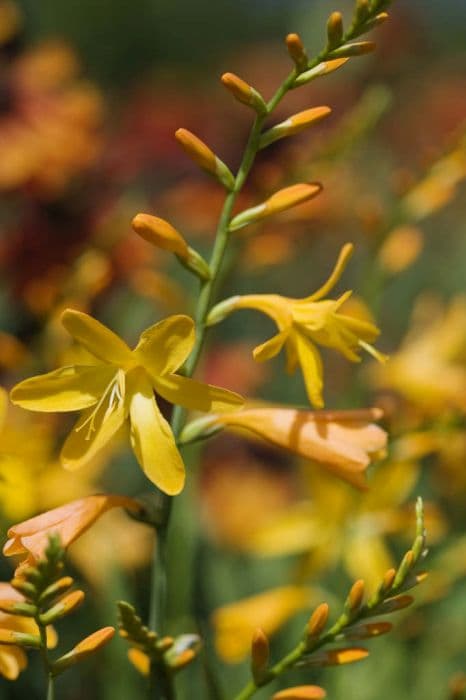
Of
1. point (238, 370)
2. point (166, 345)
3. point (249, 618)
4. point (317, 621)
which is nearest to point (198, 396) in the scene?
point (166, 345)

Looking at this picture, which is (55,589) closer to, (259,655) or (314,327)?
(259,655)

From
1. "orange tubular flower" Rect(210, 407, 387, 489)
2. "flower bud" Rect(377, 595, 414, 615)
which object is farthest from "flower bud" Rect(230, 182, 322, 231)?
"flower bud" Rect(377, 595, 414, 615)

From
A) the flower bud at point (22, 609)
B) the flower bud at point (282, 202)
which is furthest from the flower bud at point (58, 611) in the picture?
the flower bud at point (282, 202)

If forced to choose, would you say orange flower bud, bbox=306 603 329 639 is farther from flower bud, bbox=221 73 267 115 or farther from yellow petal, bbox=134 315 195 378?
flower bud, bbox=221 73 267 115

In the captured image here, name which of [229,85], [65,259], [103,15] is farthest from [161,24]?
[229,85]

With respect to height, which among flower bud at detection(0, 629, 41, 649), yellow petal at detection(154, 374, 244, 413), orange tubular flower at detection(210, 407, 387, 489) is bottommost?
orange tubular flower at detection(210, 407, 387, 489)

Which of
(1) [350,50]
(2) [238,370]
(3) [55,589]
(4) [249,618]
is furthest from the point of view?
(2) [238,370]
